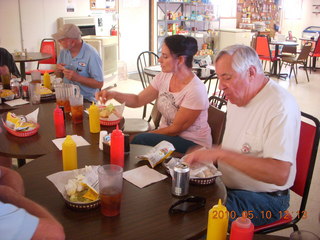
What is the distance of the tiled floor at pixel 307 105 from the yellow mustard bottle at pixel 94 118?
1.44m

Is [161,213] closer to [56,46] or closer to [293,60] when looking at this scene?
[56,46]

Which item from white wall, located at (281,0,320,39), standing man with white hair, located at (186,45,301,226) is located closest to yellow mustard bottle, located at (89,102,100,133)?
standing man with white hair, located at (186,45,301,226)

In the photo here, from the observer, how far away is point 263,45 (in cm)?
767

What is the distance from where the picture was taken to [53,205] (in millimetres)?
1269

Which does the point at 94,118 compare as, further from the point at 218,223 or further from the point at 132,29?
the point at 132,29

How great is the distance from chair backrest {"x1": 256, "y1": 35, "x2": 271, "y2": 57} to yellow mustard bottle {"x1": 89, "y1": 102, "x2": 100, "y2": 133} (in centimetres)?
633

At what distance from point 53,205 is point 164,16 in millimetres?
7459

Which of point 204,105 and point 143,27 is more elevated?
point 143,27

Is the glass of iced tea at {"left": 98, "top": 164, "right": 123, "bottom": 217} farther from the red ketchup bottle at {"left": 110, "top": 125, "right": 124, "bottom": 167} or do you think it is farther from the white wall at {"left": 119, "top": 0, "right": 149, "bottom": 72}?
the white wall at {"left": 119, "top": 0, "right": 149, "bottom": 72}

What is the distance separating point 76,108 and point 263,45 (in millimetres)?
6371

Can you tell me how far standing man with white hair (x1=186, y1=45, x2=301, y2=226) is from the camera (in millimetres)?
1404

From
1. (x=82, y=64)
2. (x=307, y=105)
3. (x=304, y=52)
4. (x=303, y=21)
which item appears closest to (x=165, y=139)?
(x=82, y=64)

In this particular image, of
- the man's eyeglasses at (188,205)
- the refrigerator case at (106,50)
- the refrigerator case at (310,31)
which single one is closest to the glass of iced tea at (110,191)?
the man's eyeglasses at (188,205)

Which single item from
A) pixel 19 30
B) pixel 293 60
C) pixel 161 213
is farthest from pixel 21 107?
pixel 293 60
